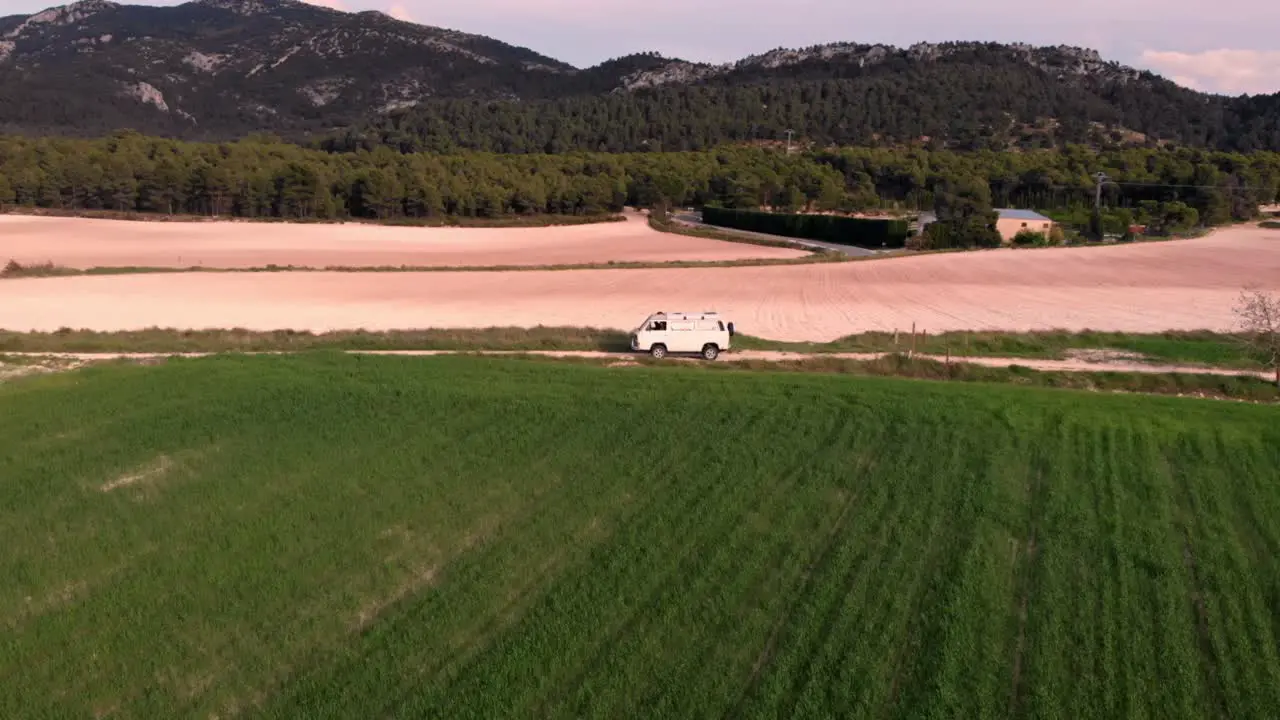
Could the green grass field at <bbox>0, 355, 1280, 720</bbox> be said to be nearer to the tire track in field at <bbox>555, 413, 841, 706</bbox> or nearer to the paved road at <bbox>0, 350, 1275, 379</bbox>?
the tire track in field at <bbox>555, 413, 841, 706</bbox>

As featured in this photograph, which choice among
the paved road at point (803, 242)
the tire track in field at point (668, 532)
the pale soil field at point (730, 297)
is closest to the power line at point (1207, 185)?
the pale soil field at point (730, 297)

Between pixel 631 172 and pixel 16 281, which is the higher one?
pixel 631 172

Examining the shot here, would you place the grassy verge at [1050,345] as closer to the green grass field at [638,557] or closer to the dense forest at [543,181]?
the green grass field at [638,557]

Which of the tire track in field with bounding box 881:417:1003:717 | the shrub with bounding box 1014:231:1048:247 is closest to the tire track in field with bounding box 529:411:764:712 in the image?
the tire track in field with bounding box 881:417:1003:717

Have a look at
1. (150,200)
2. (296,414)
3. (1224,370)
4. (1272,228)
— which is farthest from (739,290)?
(150,200)

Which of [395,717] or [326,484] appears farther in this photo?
[326,484]

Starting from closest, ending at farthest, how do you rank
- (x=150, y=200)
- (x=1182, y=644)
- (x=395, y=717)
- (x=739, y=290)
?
(x=395, y=717) < (x=1182, y=644) < (x=739, y=290) < (x=150, y=200)

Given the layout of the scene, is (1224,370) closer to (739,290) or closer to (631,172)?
(739,290)

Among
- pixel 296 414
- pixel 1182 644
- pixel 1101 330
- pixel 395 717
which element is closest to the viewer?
pixel 395 717
